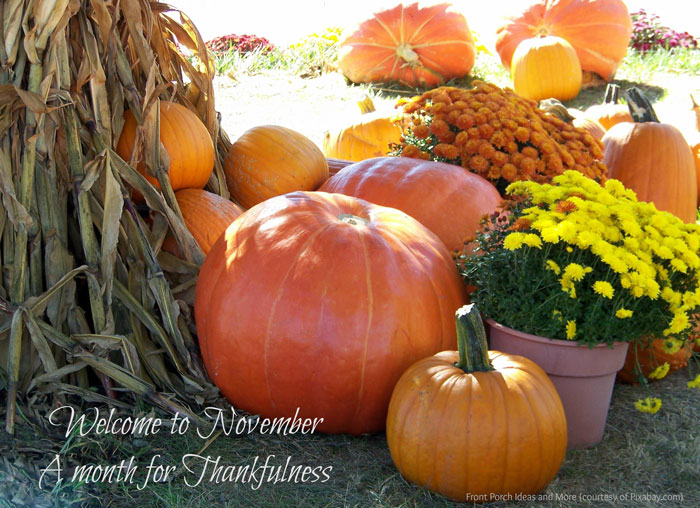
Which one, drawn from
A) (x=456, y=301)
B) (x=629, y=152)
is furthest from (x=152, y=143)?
(x=629, y=152)

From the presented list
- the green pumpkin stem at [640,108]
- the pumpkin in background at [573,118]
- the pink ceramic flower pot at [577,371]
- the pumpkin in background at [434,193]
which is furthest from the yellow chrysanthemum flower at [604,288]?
the green pumpkin stem at [640,108]

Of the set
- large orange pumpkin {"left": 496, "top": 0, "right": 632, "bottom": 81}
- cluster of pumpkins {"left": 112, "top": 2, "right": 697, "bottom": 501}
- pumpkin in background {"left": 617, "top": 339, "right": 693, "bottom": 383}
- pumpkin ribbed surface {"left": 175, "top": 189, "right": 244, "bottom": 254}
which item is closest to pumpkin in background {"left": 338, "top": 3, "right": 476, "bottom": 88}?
large orange pumpkin {"left": 496, "top": 0, "right": 632, "bottom": 81}

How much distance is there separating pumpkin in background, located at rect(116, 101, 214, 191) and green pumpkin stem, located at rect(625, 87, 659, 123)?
243 cm

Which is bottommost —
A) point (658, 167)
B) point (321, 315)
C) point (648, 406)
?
point (648, 406)

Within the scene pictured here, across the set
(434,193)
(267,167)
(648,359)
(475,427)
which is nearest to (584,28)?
(267,167)

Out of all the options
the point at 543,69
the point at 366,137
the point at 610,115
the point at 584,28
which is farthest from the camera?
the point at 584,28

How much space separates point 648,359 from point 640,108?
2017mm

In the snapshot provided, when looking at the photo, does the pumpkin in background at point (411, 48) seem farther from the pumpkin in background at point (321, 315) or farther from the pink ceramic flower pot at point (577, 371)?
the pink ceramic flower pot at point (577, 371)

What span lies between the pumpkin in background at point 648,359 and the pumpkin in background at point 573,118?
4.88ft

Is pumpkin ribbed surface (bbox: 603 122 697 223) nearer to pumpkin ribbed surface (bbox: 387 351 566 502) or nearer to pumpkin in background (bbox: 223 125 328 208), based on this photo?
pumpkin in background (bbox: 223 125 328 208)

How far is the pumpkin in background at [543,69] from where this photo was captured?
256 inches

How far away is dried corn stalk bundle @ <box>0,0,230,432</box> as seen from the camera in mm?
2213

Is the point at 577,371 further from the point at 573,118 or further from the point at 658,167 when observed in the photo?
the point at 573,118

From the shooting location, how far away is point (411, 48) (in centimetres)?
750
